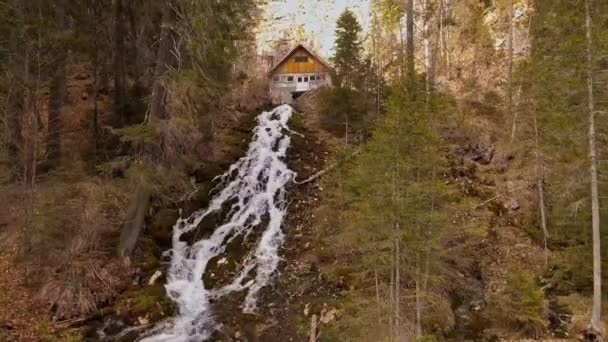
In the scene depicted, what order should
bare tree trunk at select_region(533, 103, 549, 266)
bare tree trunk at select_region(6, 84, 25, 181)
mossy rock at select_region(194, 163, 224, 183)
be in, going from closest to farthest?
bare tree trunk at select_region(6, 84, 25, 181) < bare tree trunk at select_region(533, 103, 549, 266) < mossy rock at select_region(194, 163, 224, 183)

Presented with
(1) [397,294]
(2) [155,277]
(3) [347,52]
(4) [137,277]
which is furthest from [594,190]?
(3) [347,52]

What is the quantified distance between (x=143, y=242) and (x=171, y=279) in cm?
188

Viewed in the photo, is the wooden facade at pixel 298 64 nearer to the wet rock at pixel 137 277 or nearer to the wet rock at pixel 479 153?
the wet rock at pixel 479 153

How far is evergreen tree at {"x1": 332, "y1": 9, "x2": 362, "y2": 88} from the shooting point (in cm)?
2227

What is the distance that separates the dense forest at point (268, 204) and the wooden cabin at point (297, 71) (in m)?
16.8

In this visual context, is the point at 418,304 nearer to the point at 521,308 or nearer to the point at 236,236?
the point at 521,308

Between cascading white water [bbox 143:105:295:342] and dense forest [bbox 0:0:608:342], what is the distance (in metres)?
0.07

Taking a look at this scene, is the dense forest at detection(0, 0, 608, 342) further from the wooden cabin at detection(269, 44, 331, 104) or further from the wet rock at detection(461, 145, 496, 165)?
the wooden cabin at detection(269, 44, 331, 104)

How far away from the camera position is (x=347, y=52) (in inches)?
890

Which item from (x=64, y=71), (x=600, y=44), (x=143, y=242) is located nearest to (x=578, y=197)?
(x=600, y=44)

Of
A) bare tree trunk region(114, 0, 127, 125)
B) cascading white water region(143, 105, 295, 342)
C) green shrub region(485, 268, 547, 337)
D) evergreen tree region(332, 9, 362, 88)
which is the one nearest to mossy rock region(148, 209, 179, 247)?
cascading white water region(143, 105, 295, 342)

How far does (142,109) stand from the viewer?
1758 centimetres

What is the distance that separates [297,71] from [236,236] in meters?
23.4

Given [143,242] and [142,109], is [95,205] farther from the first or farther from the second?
[142,109]
